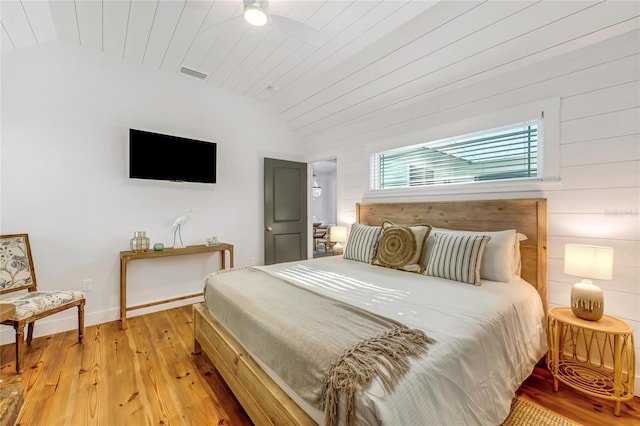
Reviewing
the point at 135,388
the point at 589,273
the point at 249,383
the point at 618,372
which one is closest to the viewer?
the point at 249,383

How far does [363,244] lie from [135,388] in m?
2.21

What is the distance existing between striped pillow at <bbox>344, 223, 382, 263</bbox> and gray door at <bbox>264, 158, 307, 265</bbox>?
159cm

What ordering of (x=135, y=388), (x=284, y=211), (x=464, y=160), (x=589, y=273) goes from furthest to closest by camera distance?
(x=284, y=211), (x=464, y=160), (x=135, y=388), (x=589, y=273)

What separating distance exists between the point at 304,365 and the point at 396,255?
1600mm

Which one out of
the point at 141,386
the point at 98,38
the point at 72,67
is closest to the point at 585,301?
the point at 141,386

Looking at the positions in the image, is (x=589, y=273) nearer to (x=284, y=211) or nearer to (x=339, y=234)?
(x=339, y=234)

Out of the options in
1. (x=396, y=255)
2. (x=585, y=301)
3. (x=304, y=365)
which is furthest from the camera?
(x=396, y=255)

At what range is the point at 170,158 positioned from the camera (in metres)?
3.23

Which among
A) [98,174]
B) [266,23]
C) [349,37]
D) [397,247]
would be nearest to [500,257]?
[397,247]

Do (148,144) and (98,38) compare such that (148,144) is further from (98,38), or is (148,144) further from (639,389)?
(639,389)

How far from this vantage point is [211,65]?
3.10m

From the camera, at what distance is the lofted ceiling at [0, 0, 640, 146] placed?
6.34 feet

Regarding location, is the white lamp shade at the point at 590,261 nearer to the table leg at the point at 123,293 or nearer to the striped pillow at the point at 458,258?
the striped pillow at the point at 458,258

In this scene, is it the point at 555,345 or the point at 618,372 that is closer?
the point at 618,372
